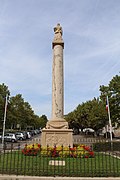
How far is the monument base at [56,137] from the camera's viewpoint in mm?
13133

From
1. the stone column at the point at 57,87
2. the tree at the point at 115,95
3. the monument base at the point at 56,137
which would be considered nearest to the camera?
the monument base at the point at 56,137

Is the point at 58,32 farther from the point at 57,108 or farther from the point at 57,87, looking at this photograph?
the point at 57,108

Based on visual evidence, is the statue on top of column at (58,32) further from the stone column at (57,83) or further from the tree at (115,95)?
the tree at (115,95)

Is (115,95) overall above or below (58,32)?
below

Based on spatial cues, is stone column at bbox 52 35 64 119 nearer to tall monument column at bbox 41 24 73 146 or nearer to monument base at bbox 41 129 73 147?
tall monument column at bbox 41 24 73 146

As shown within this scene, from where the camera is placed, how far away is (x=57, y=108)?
1438cm

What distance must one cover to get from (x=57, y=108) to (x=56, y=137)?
214 centimetres

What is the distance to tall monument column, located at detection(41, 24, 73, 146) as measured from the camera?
13.2 metres

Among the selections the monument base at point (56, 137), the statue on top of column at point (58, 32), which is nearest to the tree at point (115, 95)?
the statue on top of column at point (58, 32)

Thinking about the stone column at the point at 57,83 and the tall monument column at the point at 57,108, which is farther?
the stone column at the point at 57,83

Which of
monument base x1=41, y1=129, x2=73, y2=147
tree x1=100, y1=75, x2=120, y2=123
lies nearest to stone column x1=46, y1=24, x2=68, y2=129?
monument base x1=41, y1=129, x2=73, y2=147

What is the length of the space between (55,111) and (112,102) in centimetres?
1616

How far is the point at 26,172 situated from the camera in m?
7.20

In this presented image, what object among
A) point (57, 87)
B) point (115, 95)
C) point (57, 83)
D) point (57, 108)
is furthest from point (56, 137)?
point (115, 95)
